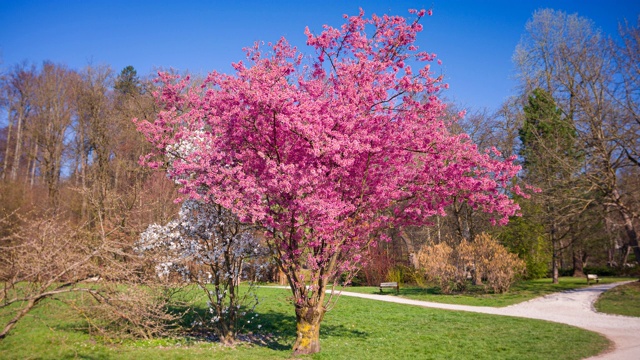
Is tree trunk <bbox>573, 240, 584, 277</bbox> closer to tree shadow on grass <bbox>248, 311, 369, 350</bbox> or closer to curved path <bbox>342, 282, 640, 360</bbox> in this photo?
curved path <bbox>342, 282, 640, 360</bbox>

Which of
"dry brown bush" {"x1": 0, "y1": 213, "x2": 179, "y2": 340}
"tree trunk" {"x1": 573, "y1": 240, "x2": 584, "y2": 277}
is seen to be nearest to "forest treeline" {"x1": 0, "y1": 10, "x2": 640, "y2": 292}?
"tree trunk" {"x1": 573, "y1": 240, "x2": 584, "y2": 277}

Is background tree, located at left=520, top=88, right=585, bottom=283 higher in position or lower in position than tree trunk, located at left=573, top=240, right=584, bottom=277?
higher

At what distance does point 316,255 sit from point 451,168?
364 centimetres

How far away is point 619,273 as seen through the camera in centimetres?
2961

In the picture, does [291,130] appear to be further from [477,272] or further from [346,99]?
[477,272]

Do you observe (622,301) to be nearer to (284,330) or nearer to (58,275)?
(284,330)

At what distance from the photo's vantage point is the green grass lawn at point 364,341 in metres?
8.88

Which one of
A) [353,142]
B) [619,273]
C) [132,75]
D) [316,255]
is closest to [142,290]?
[316,255]

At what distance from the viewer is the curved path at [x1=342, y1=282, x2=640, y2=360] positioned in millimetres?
9800

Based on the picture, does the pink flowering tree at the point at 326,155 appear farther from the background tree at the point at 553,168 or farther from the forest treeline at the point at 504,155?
the background tree at the point at 553,168

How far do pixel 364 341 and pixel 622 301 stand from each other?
1172cm

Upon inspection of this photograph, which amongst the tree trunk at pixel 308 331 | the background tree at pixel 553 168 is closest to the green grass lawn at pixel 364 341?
the tree trunk at pixel 308 331

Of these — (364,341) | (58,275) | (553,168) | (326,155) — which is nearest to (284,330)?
(364,341)

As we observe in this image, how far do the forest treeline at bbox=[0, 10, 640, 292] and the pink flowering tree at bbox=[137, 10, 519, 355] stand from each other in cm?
502
